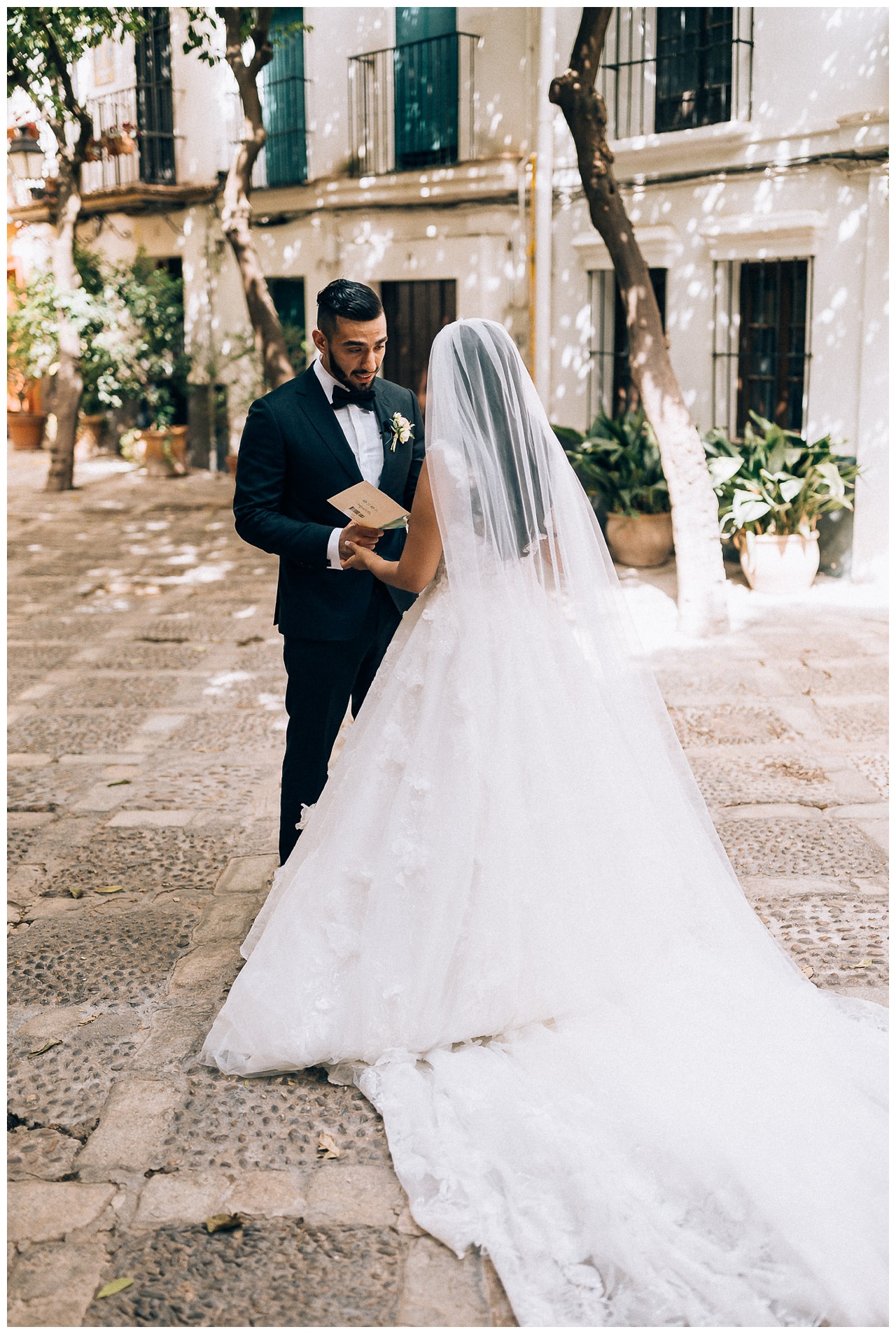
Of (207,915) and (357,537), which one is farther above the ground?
(357,537)

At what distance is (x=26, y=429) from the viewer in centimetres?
1897

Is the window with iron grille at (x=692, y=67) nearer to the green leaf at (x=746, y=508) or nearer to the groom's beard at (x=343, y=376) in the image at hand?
the green leaf at (x=746, y=508)

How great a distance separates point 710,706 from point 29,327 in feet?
41.1

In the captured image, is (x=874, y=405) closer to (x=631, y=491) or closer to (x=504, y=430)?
(x=631, y=491)

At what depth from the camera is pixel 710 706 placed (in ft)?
20.7

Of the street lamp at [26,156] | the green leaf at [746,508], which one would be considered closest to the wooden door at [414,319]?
the street lamp at [26,156]

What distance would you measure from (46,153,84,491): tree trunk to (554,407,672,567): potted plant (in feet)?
23.2

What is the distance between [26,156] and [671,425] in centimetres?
983

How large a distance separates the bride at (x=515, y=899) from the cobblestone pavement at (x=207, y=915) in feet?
0.74

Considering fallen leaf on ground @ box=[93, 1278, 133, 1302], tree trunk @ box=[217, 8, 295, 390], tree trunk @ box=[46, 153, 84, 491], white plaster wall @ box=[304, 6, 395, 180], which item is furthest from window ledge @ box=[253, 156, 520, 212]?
fallen leaf on ground @ box=[93, 1278, 133, 1302]

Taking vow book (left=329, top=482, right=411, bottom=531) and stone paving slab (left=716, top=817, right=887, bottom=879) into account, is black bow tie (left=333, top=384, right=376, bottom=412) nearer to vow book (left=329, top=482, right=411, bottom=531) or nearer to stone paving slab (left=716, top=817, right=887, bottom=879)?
vow book (left=329, top=482, right=411, bottom=531)

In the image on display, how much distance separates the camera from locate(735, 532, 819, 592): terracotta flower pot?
881 centimetres

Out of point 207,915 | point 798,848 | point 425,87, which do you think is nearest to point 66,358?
point 425,87

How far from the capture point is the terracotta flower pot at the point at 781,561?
28.9 ft
